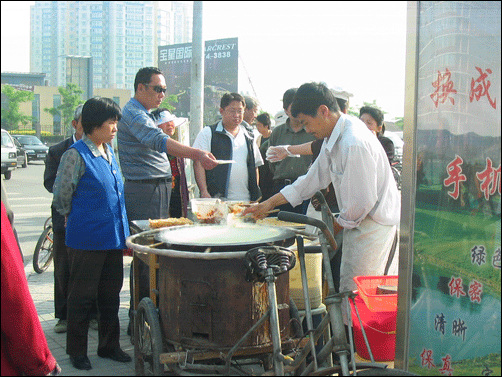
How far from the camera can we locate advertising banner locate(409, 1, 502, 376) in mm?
2285

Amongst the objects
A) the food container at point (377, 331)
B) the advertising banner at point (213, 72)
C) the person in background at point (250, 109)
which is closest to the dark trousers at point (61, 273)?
the food container at point (377, 331)

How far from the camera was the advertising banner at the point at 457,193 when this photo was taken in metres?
2.29

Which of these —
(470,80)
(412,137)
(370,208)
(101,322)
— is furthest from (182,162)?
(470,80)

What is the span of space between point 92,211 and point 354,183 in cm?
180

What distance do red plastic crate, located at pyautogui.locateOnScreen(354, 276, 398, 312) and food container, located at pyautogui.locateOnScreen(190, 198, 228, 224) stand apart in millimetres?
1067

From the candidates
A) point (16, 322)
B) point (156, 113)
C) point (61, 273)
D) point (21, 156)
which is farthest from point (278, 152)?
point (21, 156)

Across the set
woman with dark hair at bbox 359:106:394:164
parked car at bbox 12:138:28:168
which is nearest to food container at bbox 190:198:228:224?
woman with dark hair at bbox 359:106:394:164

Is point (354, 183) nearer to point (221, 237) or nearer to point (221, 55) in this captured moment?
point (221, 237)

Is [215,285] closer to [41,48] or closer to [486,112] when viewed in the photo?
[486,112]

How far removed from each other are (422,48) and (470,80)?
15.6 inches

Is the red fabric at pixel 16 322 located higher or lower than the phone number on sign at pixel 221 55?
lower

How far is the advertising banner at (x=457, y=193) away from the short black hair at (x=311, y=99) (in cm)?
76

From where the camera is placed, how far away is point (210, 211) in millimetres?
3920

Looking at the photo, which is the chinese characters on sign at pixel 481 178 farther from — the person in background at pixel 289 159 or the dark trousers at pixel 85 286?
the person in background at pixel 289 159
